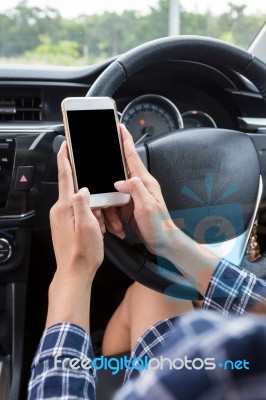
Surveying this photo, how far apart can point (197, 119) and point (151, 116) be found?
147mm

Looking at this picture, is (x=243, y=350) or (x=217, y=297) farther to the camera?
(x=217, y=297)

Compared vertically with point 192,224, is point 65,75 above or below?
above

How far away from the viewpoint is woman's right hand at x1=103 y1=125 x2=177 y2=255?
69 cm

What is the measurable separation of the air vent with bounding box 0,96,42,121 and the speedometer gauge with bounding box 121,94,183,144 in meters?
0.19

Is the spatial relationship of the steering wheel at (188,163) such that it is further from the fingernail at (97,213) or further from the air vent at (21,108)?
the air vent at (21,108)

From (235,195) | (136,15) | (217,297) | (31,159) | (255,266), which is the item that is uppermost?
(136,15)

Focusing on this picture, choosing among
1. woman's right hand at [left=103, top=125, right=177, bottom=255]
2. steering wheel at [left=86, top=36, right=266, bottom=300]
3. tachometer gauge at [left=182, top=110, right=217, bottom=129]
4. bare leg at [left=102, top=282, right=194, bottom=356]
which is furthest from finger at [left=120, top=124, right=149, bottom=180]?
Answer: tachometer gauge at [left=182, top=110, right=217, bottom=129]

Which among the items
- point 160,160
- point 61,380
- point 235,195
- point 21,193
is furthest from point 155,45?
point 61,380

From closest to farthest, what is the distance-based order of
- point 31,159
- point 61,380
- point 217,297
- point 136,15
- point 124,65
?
point 61,380 → point 217,297 → point 124,65 → point 31,159 → point 136,15

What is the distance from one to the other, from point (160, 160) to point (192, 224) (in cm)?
13

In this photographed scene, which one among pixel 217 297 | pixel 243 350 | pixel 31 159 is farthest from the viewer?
pixel 31 159

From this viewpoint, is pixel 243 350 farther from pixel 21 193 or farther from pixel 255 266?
pixel 21 193

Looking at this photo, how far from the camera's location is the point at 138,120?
109cm

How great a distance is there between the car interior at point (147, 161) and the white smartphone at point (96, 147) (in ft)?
0.04
